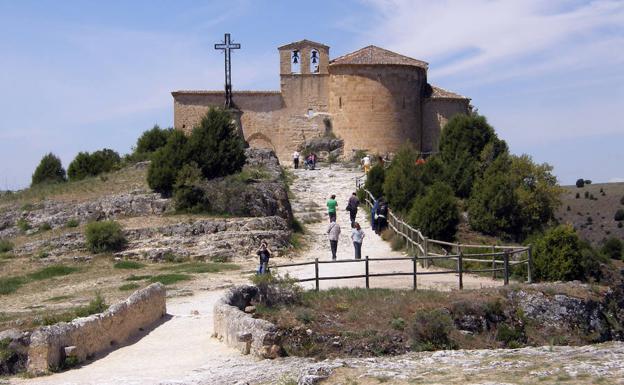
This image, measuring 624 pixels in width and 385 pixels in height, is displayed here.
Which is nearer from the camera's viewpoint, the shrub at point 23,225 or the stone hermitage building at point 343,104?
the shrub at point 23,225

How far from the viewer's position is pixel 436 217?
91.6 ft

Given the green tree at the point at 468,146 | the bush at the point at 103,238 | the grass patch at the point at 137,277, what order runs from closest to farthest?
the grass patch at the point at 137,277
the bush at the point at 103,238
the green tree at the point at 468,146

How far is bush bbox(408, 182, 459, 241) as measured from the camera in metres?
27.7

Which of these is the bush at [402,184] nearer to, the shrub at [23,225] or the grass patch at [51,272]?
the grass patch at [51,272]

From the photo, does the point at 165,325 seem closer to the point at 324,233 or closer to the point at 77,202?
the point at 324,233

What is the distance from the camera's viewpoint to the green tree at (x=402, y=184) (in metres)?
32.6

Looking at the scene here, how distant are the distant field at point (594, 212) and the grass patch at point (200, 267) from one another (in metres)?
48.7

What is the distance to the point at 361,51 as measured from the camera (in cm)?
4650

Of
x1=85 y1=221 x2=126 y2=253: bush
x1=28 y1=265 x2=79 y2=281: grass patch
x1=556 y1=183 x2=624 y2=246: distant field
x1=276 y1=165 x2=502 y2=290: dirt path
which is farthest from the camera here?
x1=556 y1=183 x2=624 y2=246: distant field

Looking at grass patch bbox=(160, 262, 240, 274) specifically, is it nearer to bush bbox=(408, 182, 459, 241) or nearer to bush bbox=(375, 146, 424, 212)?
bush bbox=(408, 182, 459, 241)

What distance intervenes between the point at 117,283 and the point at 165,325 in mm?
5528

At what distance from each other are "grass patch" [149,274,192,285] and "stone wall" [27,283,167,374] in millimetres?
4021

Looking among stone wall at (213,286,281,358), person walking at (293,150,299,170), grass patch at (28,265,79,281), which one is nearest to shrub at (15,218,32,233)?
grass patch at (28,265,79,281)

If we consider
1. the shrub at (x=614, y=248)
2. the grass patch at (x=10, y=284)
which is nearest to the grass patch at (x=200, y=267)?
the grass patch at (x=10, y=284)
